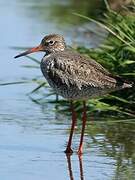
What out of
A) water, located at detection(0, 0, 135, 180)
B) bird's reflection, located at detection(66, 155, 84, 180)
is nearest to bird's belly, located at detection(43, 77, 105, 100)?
water, located at detection(0, 0, 135, 180)

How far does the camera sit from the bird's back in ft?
28.9

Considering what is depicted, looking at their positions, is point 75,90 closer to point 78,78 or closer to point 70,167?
point 78,78

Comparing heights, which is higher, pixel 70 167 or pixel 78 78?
pixel 78 78

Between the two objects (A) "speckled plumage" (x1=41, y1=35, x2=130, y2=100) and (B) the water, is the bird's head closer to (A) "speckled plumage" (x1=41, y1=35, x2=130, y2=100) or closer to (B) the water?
(A) "speckled plumage" (x1=41, y1=35, x2=130, y2=100)

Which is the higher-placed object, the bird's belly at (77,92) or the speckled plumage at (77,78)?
the speckled plumage at (77,78)

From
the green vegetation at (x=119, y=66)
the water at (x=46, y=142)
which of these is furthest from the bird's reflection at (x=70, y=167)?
the green vegetation at (x=119, y=66)

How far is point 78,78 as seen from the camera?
29.0ft

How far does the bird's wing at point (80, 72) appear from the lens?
8.80 meters

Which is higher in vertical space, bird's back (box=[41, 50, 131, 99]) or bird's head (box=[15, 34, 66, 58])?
bird's head (box=[15, 34, 66, 58])

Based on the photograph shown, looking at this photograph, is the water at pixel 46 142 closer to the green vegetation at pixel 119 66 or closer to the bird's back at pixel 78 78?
the green vegetation at pixel 119 66

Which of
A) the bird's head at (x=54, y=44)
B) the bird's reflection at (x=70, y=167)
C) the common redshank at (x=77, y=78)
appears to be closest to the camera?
the bird's reflection at (x=70, y=167)

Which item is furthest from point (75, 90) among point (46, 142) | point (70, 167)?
point (70, 167)

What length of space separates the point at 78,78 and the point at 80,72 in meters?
0.07

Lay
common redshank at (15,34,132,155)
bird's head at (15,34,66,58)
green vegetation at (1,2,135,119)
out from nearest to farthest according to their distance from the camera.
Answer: common redshank at (15,34,132,155), bird's head at (15,34,66,58), green vegetation at (1,2,135,119)
